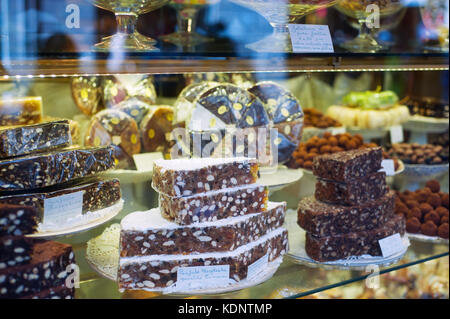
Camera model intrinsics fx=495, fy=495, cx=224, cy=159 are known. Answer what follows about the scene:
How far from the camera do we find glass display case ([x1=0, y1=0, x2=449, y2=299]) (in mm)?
1118

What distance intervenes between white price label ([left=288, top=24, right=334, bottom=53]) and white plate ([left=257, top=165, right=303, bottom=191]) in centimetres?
39

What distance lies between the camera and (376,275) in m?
1.42

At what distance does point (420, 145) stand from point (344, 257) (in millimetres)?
990

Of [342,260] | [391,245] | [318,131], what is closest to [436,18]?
[318,131]

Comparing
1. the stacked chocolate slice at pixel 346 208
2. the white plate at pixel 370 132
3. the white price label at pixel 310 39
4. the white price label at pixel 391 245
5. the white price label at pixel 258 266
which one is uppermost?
the white price label at pixel 310 39

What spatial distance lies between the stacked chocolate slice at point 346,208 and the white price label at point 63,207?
2.08 ft

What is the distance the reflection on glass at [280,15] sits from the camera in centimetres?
131

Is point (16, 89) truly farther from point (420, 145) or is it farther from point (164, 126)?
point (420, 145)

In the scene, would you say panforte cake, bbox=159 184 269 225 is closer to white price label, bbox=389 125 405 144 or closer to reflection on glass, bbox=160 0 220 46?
reflection on glass, bbox=160 0 220 46

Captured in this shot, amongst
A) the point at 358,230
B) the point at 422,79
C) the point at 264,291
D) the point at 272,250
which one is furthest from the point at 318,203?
the point at 422,79

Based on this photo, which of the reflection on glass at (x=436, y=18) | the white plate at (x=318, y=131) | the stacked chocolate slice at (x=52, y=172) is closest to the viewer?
the stacked chocolate slice at (x=52, y=172)

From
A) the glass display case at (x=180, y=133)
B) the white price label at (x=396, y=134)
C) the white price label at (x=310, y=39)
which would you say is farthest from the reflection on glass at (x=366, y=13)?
the white price label at (x=396, y=134)

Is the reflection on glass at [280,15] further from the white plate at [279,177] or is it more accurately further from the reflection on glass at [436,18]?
the reflection on glass at [436,18]

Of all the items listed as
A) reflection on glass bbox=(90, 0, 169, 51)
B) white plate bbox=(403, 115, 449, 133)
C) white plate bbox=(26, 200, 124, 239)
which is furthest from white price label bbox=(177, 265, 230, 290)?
white plate bbox=(403, 115, 449, 133)
